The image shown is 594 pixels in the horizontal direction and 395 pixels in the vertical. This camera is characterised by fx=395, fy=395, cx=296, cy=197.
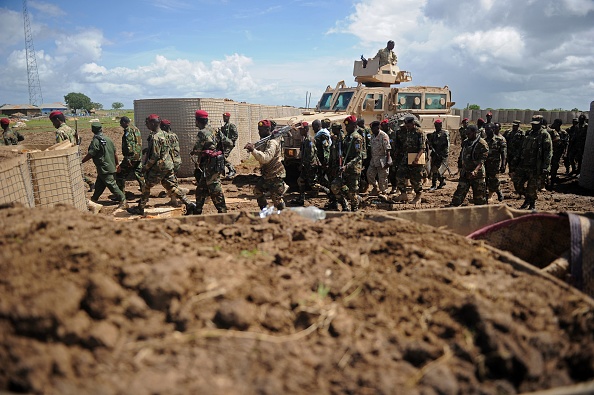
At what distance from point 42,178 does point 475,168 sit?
20.7 feet

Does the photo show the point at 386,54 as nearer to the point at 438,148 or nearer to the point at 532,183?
the point at 438,148

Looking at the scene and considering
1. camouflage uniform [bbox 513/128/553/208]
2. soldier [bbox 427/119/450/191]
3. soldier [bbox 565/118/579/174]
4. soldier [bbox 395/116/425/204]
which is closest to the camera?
camouflage uniform [bbox 513/128/553/208]

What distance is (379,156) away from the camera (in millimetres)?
8352

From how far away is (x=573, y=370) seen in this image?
73.7 inches

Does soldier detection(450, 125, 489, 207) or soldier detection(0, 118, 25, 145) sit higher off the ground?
soldier detection(0, 118, 25, 145)

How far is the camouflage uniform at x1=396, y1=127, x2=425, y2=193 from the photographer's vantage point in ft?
26.3

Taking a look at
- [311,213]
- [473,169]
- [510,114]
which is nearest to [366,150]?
[473,169]

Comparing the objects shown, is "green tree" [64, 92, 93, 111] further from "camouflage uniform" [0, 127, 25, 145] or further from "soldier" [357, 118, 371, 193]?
"soldier" [357, 118, 371, 193]

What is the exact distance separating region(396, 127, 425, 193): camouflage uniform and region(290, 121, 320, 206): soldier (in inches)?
69.5

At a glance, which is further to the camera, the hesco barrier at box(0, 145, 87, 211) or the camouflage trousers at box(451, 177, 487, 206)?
the camouflage trousers at box(451, 177, 487, 206)

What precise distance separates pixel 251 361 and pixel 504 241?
A: 2.65 metres

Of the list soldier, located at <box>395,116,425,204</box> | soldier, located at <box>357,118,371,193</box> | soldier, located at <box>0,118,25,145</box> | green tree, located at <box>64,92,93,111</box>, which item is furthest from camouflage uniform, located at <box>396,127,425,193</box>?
green tree, located at <box>64,92,93,111</box>

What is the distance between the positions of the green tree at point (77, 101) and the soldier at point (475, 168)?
302ft

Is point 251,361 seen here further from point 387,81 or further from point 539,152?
point 387,81
